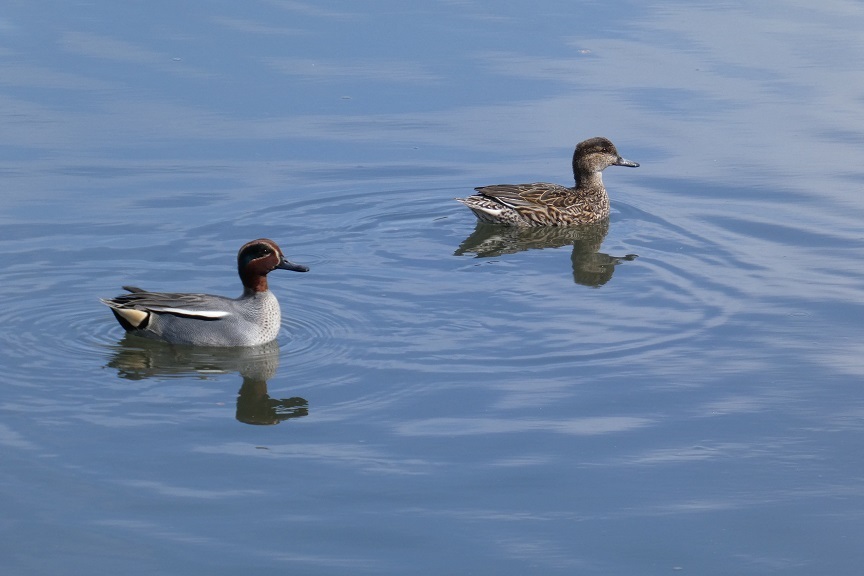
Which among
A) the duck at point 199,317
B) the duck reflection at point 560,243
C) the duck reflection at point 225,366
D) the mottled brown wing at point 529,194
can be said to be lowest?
the duck reflection at point 225,366

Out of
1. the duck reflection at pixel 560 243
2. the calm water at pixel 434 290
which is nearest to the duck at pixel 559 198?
the duck reflection at pixel 560 243

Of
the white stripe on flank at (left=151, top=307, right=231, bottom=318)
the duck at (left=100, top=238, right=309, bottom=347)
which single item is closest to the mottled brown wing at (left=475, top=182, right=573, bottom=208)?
the duck at (left=100, top=238, right=309, bottom=347)

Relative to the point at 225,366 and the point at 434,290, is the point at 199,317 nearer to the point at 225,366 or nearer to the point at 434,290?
the point at 225,366

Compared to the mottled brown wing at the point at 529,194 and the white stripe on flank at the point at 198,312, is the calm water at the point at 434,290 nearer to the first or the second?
the white stripe on flank at the point at 198,312

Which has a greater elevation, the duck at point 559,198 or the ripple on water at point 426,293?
the duck at point 559,198

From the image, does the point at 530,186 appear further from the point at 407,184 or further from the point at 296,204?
the point at 296,204

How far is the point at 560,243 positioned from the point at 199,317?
5210 millimetres

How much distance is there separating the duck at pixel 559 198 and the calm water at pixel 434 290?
30 centimetres

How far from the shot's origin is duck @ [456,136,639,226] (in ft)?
51.3

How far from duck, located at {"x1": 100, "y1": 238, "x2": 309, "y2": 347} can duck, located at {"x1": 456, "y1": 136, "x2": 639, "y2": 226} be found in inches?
169

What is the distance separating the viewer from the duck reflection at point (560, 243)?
14156 mm

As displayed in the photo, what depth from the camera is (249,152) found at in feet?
55.5

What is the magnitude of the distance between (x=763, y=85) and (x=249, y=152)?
778 cm

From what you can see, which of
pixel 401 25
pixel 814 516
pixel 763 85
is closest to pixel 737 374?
pixel 814 516
